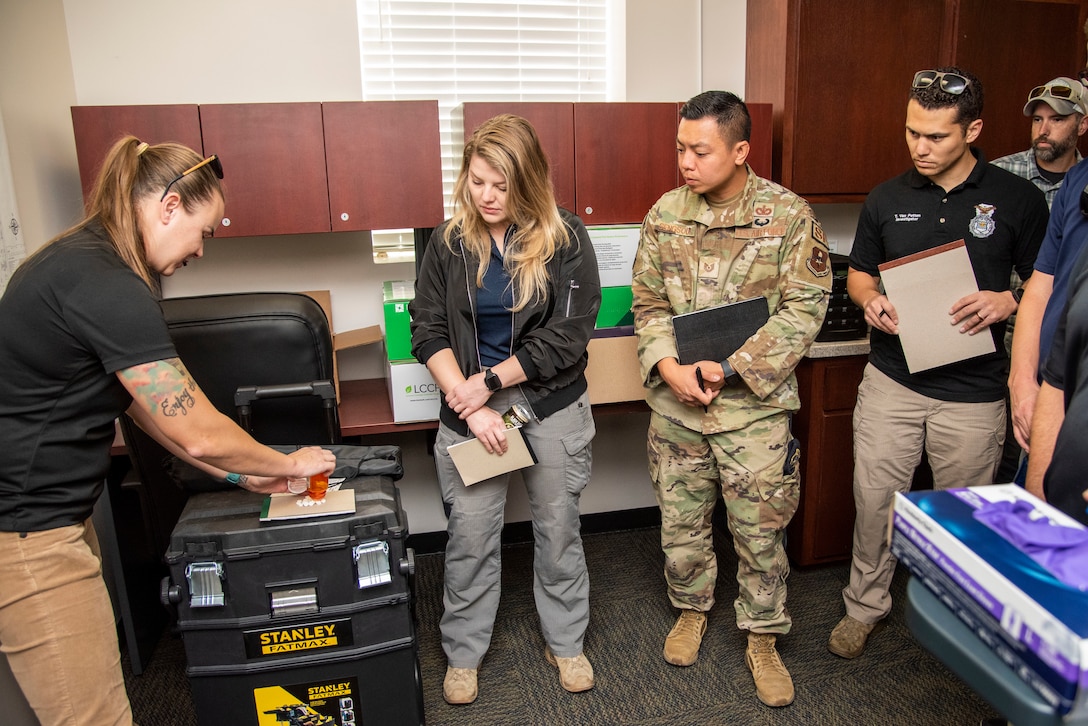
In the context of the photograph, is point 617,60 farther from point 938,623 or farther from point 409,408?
point 938,623

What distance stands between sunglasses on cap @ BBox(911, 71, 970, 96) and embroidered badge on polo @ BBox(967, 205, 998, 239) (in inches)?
12.3

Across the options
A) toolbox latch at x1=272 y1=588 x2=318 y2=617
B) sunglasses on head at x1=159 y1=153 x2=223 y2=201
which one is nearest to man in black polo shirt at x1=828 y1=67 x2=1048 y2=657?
toolbox latch at x1=272 y1=588 x2=318 y2=617

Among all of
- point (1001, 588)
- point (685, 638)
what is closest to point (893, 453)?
point (685, 638)

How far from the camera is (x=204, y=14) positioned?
2.46m

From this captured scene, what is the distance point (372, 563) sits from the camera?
63.2 inches

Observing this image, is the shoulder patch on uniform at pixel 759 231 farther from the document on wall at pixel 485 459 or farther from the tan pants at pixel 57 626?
the tan pants at pixel 57 626

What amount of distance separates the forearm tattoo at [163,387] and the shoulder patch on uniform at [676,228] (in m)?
1.30

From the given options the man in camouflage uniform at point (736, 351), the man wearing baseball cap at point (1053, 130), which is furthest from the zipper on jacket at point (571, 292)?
the man wearing baseball cap at point (1053, 130)

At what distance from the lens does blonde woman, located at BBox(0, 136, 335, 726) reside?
4.03 feet

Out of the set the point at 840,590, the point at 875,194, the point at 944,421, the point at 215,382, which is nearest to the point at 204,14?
the point at 215,382

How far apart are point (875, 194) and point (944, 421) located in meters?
0.68

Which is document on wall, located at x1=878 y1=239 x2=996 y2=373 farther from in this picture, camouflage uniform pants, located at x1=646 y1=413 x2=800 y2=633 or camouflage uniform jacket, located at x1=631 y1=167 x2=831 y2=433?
camouflage uniform pants, located at x1=646 y1=413 x2=800 y2=633

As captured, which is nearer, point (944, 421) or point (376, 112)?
point (944, 421)

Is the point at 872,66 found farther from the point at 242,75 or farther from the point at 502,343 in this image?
the point at 242,75
